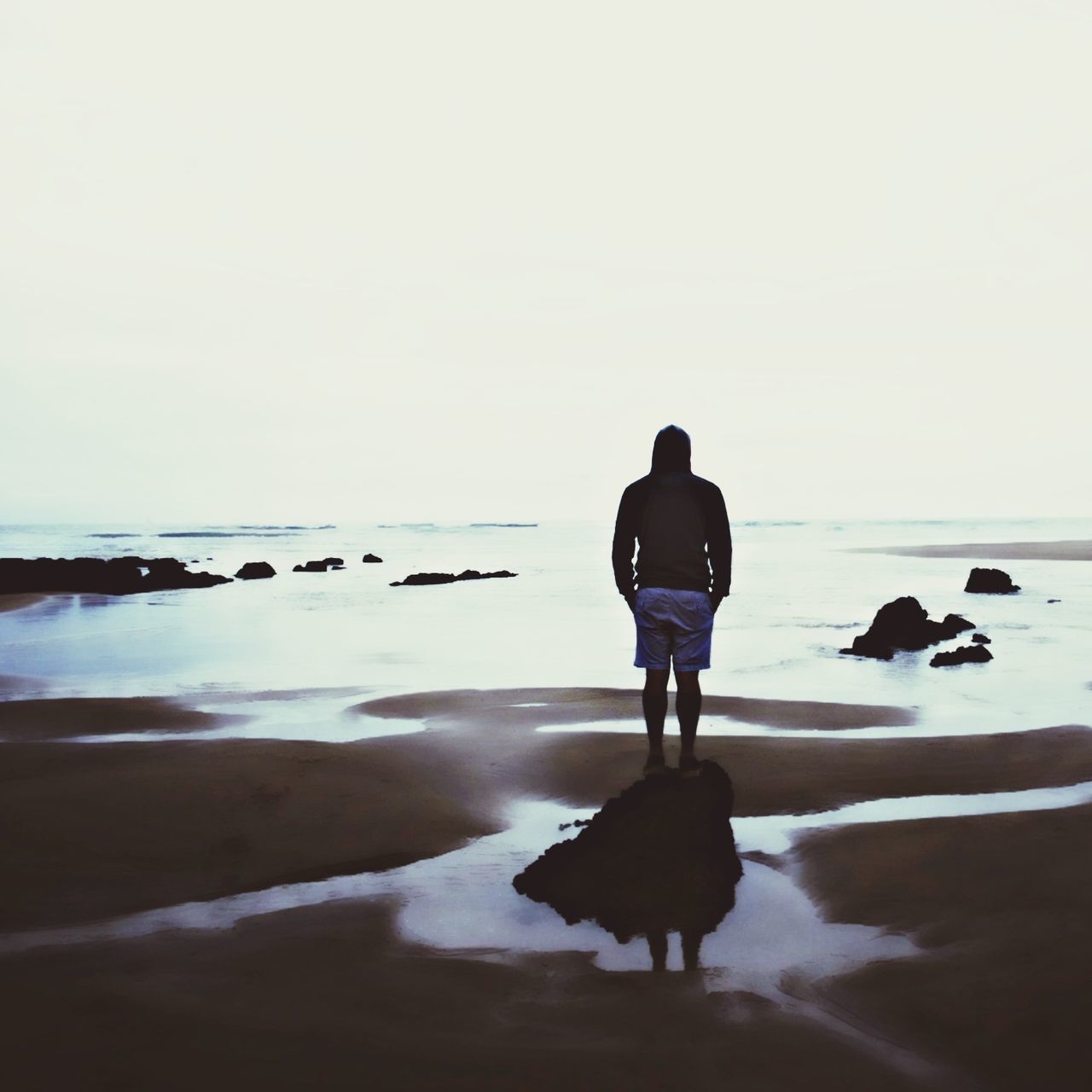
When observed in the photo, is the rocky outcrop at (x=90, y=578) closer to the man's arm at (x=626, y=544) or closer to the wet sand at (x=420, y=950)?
the wet sand at (x=420, y=950)

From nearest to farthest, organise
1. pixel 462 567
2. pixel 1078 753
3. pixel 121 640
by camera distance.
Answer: pixel 1078 753 → pixel 121 640 → pixel 462 567

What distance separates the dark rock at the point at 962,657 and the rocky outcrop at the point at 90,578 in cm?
2219

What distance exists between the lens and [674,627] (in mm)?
6016

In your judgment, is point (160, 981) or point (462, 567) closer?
point (160, 981)

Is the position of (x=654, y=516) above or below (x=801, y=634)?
above

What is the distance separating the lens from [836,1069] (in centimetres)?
288

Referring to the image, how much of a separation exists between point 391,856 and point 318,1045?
190 centimetres

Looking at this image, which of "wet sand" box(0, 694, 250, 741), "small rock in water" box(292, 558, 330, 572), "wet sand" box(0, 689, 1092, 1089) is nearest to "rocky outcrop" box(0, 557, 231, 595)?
"small rock in water" box(292, 558, 330, 572)

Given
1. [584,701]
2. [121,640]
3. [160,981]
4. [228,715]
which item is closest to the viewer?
[160,981]

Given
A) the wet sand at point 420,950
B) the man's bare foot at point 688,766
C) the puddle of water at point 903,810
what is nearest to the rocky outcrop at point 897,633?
the wet sand at point 420,950

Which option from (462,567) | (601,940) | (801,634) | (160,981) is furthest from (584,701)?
(462,567)

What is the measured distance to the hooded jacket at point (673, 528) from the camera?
602 centimetres

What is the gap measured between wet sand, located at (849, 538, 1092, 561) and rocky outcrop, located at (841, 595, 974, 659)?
3317cm

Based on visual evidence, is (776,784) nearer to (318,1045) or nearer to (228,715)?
(318,1045)
